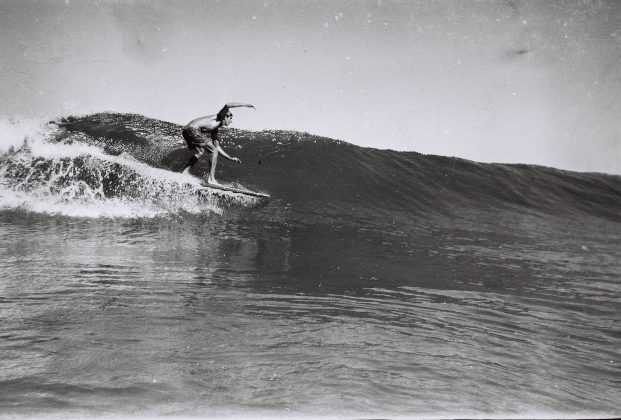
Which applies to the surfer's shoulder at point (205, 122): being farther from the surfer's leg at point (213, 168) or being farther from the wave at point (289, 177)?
the surfer's leg at point (213, 168)

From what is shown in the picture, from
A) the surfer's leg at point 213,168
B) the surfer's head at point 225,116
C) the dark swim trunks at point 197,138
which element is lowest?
the surfer's leg at point 213,168

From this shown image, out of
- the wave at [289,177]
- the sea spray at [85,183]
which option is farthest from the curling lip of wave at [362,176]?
the sea spray at [85,183]

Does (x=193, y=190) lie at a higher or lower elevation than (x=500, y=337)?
higher

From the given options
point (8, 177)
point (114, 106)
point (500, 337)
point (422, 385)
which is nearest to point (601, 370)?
point (500, 337)

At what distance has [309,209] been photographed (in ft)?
8.40

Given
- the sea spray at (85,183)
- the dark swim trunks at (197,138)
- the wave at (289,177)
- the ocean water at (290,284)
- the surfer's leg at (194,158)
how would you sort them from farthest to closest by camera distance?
the surfer's leg at (194,158), the dark swim trunks at (197,138), the wave at (289,177), the sea spray at (85,183), the ocean water at (290,284)

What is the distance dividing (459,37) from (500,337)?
1.63 m

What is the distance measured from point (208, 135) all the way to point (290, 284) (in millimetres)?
1277

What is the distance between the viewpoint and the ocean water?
0.77 meters

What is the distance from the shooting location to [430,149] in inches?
102

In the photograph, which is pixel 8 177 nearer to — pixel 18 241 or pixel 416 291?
pixel 18 241

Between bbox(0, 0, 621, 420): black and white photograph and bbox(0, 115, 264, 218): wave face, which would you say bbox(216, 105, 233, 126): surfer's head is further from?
bbox(0, 115, 264, 218): wave face

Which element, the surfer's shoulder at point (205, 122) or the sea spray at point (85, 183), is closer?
the sea spray at point (85, 183)

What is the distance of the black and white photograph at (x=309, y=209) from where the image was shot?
823 millimetres
